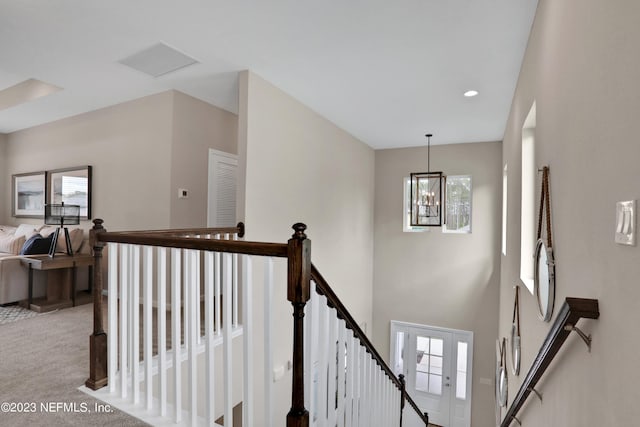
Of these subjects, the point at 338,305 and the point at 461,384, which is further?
the point at 461,384

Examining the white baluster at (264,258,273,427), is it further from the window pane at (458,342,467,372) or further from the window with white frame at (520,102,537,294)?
the window pane at (458,342,467,372)

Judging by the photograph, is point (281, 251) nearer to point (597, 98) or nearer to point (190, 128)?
point (597, 98)

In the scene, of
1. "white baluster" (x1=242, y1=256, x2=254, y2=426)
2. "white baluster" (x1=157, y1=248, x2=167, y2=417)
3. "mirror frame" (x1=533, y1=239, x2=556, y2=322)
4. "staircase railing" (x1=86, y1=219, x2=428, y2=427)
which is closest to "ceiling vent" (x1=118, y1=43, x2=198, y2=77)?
"staircase railing" (x1=86, y1=219, x2=428, y2=427)

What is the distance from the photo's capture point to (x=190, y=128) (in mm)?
4070

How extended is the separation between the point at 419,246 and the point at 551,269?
4.94 meters

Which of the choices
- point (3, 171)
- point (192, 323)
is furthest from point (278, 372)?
point (3, 171)

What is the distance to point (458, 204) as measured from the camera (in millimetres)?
6340

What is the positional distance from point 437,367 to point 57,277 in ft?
20.6

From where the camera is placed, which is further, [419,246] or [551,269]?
[419,246]

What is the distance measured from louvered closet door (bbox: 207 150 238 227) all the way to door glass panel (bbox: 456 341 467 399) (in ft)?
15.5

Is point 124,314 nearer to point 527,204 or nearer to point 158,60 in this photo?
point 158,60

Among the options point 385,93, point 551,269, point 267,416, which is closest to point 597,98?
point 551,269

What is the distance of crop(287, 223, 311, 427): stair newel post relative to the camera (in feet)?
4.57

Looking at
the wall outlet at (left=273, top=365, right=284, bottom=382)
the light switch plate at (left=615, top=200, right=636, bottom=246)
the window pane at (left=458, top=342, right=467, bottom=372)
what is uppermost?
the light switch plate at (left=615, top=200, right=636, bottom=246)
